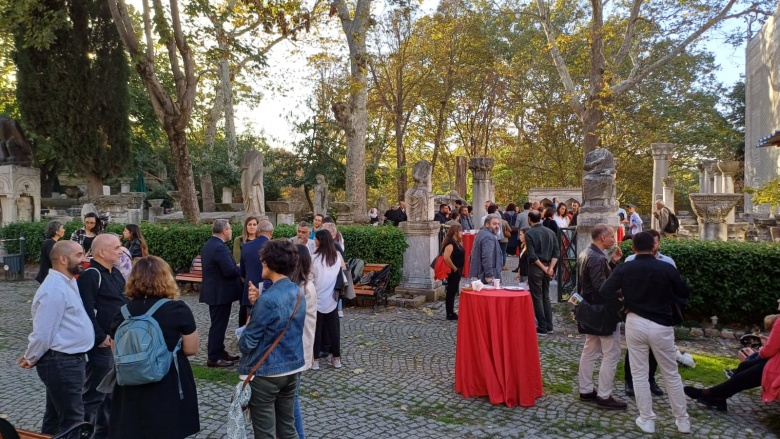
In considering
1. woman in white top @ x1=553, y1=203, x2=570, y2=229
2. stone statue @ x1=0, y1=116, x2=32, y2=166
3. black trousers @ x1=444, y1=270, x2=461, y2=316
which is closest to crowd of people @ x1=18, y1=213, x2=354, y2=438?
black trousers @ x1=444, y1=270, x2=461, y2=316

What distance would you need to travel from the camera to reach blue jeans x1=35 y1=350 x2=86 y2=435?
354 centimetres

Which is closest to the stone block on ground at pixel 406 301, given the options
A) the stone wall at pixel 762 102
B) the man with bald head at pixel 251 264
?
the man with bald head at pixel 251 264

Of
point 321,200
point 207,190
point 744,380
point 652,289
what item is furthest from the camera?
point 207,190

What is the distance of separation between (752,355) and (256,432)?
175 inches

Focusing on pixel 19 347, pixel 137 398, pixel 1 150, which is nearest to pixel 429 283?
pixel 19 347

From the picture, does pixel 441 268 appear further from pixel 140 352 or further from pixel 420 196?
pixel 140 352

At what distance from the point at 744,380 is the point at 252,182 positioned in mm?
11152

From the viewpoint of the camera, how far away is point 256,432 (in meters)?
3.33

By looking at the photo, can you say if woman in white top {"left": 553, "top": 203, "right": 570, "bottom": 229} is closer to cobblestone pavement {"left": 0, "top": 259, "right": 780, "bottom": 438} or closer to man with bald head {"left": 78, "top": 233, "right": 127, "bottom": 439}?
cobblestone pavement {"left": 0, "top": 259, "right": 780, "bottom": 438}

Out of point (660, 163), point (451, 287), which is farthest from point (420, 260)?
point (660, 163)

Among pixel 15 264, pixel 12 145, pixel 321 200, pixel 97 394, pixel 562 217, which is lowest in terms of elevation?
pixel 97 394

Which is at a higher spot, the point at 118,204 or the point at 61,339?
the point at 118,204

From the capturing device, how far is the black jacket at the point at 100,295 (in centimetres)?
397

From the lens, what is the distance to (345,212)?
17969 mm
